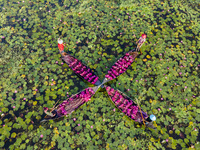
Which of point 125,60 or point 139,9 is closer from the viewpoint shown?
point 125,60

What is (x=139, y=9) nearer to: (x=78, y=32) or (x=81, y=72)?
(x=78, y=32)

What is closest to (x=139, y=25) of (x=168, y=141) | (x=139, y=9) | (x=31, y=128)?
(x=139, y=9)

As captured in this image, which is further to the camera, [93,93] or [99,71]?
[99,71]

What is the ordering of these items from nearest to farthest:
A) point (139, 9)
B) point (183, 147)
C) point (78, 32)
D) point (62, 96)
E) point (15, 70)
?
point (183, 147) < point (62, 96) < point (15, 70) < point (78, 32) < point (139, 9)

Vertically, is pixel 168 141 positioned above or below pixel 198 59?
below
